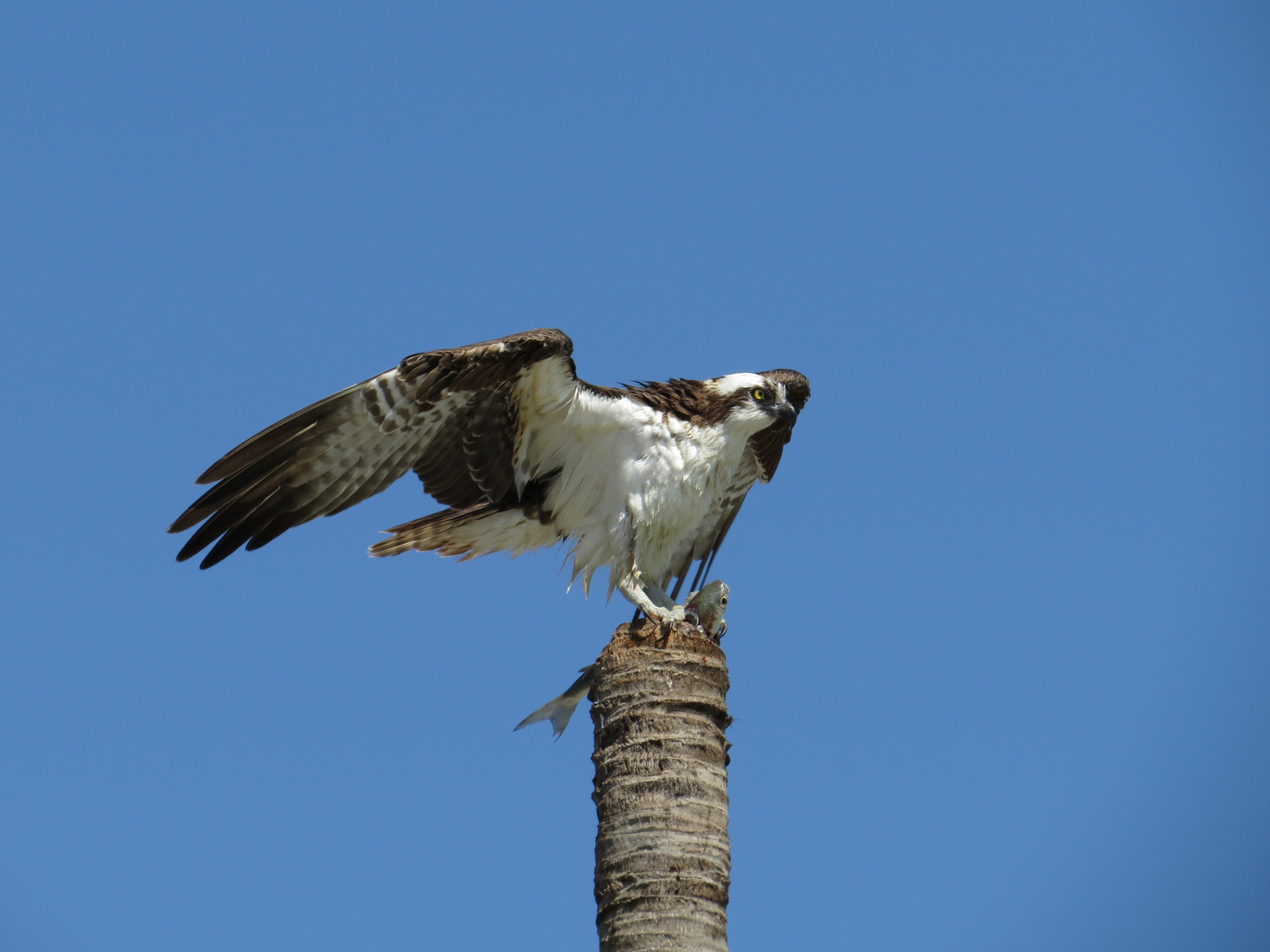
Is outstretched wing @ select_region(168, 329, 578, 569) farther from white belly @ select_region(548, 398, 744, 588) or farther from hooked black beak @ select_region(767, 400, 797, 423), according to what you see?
hooked black beak @ select_region(767, 400, 797, 423)

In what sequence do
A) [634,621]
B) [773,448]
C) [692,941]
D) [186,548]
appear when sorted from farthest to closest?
1. [773,448]
2. [186,548]
3. [634,621]
4. [692,941]

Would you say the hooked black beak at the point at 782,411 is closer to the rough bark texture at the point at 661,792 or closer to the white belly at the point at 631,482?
the white belly at the point at 631,482

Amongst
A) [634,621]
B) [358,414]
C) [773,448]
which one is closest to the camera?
[634,621]

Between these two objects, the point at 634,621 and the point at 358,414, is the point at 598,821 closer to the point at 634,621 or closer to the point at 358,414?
the point at 634,621

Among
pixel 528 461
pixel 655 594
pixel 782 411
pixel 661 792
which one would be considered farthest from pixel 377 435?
pixel 661 792

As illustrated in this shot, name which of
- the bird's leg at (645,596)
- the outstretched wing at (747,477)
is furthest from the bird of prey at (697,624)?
the outstretched wing at (747,477)

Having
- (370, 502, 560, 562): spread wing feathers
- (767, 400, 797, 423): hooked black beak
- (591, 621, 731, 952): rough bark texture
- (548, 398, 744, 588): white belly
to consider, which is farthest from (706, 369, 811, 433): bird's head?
(591, 621, 731, 952): rough bark texture

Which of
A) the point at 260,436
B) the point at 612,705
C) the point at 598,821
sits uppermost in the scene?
the point at 260,436

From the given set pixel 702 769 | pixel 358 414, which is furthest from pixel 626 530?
pixel 702 769

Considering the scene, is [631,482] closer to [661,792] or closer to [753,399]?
[753,399]

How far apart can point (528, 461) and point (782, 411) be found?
164 cm

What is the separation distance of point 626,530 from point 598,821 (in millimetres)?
2373

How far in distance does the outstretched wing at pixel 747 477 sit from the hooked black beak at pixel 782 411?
9cm

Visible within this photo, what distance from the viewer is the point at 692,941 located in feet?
17.0
